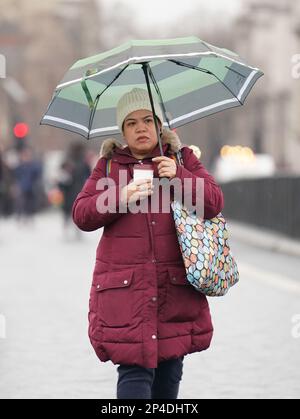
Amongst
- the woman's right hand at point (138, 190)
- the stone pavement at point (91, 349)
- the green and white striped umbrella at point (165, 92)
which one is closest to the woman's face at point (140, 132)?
the woman's right hand at point (138, 190)

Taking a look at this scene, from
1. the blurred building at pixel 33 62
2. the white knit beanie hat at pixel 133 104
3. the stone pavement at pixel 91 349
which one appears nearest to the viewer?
the white knit beanie hat at pixel 133 104

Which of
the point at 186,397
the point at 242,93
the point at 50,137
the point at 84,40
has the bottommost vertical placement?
the point at 186,397

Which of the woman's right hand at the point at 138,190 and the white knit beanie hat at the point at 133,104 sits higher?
the white knit beanie hat at the point at 133,104

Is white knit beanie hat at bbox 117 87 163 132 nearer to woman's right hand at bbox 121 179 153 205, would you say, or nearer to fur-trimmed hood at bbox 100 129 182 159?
fur-trimmed hood at bbox 100 129 182 159

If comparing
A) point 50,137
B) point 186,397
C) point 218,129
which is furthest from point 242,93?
point 218,129

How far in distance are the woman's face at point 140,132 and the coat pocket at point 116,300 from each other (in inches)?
20.4

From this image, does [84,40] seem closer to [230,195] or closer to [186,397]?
[230,195]

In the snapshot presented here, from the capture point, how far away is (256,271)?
664 inches

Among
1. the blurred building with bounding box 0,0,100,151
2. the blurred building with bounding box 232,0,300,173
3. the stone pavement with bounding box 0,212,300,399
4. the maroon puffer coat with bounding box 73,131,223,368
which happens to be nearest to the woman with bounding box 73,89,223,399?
the maroon puffer coat with bounding box 73,131,223,368

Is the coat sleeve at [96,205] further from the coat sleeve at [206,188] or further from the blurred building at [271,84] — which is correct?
the blurred building at [271,84]

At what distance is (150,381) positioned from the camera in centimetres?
570

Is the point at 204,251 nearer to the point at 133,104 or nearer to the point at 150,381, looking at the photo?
the point at 150,381

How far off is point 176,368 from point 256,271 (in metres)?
11.1

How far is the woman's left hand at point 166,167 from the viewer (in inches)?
222
